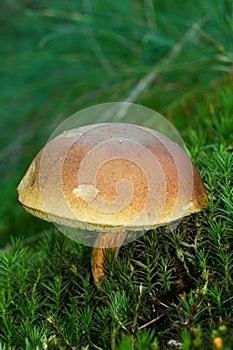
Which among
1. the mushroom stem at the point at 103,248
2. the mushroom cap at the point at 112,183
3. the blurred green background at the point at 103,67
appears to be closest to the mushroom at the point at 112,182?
the mushroom cap at the point at 112,183

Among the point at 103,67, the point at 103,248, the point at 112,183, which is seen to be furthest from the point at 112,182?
the point at 103,67

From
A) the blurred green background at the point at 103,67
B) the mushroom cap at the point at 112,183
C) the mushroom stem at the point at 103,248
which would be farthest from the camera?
the blurred green background at the point at 103,67

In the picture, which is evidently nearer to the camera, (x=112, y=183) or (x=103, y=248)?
(x=112, y=183)

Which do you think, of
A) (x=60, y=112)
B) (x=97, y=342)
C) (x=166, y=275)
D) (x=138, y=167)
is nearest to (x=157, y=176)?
(x=138, y=167)

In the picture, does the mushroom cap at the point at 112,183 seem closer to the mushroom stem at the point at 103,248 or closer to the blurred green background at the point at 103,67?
the mushroom stem at the point at 103,248

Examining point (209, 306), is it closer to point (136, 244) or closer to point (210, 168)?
point (136, 244)

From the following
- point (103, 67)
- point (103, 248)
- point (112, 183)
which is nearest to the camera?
point (112, 183)

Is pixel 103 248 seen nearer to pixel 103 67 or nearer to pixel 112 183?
pixel 112 183

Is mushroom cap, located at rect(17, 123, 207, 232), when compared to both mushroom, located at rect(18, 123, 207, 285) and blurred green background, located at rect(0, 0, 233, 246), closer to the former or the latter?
mushroom, located at rect(18, 123, 207, 285)

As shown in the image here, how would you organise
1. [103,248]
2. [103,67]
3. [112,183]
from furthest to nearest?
[103,67], [103,248], [112,183]
